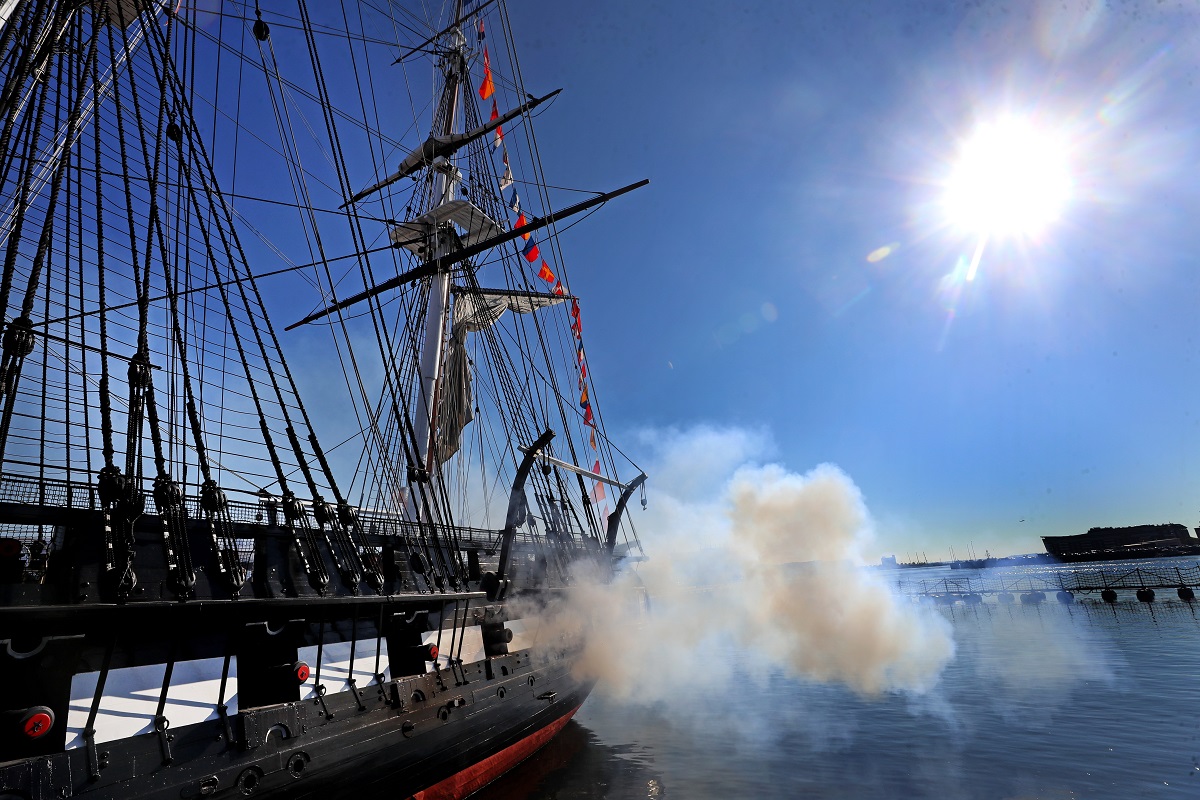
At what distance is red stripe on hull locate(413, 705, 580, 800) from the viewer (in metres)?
8.38

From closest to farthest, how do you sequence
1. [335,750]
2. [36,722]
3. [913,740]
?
1. [36,722]
2. [335,750]
3. [913,740]

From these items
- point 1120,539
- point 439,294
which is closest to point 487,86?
point 439,294

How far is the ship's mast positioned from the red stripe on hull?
6.79 metres

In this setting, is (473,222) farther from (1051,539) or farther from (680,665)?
Answer: (1051,539)

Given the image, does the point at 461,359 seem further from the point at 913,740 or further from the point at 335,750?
the point at 913,740

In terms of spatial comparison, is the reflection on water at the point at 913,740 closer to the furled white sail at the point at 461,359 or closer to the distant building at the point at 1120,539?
the furled white sail at the point at 461,359

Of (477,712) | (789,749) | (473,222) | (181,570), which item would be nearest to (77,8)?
(181,570)

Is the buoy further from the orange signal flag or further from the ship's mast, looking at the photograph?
the orange signal flag

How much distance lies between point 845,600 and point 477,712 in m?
16.3

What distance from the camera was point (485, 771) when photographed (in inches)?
380

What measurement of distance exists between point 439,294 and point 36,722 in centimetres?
1504

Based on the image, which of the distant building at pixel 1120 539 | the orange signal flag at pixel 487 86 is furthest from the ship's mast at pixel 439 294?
the distant building at pixel 1120 539

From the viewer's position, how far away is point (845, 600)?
2067 centimetres

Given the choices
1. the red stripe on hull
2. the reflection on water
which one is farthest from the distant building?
the red stripe on hull
